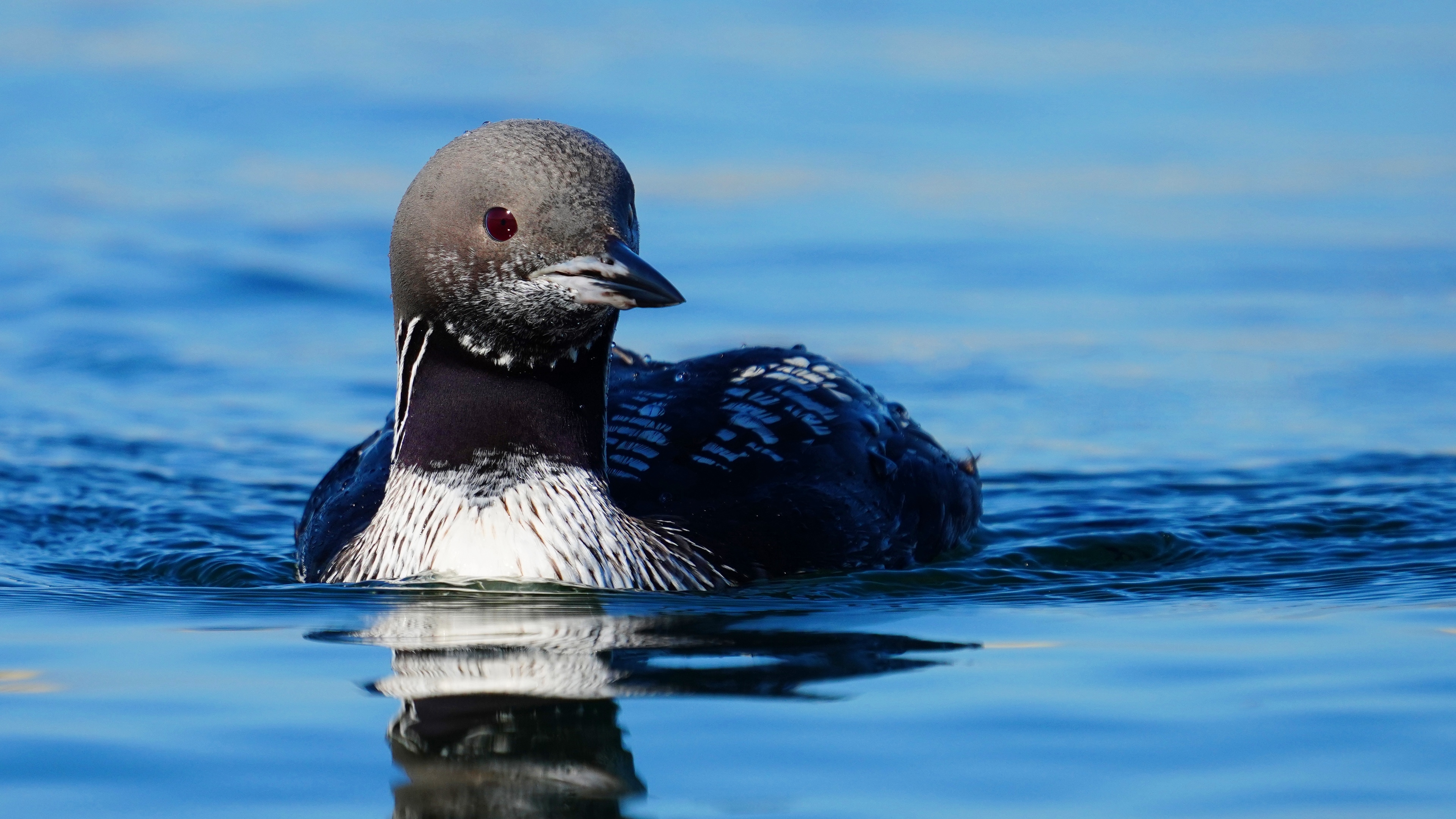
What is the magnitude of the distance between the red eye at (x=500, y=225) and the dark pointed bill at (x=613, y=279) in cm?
14

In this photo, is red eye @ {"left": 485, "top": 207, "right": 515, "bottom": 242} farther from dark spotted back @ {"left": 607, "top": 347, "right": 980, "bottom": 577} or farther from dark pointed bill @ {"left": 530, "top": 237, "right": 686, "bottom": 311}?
dark spotted back @ {"left": 607, "top": 347, "right": 980, "bottom": 577}

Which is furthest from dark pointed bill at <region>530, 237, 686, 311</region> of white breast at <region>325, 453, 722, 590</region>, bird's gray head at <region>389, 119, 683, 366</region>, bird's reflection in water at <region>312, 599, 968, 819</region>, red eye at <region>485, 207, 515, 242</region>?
bird's reflection in water at <region>312, 599, 968, 819</region>

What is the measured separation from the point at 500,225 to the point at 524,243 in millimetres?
97

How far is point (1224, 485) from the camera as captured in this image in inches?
342

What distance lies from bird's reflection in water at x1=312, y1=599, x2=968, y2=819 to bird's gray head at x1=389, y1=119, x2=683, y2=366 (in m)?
0.81

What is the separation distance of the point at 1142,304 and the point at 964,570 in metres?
5.16

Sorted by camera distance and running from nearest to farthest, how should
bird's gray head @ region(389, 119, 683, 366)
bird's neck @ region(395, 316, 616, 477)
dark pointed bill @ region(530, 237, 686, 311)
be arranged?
1. dark pointed bill @ region(530, 237, 686, 311)
2. bird's gray head @ region(389, 119, 683, 366)
3. bird's neck @ region(395, 316, 616, 477)

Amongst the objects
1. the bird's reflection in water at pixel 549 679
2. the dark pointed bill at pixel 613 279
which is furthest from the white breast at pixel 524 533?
the dark pointed bill at pixel 613 279

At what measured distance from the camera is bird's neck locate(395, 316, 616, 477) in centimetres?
613

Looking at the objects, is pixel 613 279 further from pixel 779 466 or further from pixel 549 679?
pixel 779 466

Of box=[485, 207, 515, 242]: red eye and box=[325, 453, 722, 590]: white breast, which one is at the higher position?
box=[485, 207, 515, 242]: red eye

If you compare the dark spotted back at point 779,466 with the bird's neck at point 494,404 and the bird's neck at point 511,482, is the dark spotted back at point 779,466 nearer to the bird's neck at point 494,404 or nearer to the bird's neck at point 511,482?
the bird's neck at point 511,482

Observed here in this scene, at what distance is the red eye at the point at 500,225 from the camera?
586 centimetres

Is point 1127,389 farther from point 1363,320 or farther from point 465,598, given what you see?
point 465,598
